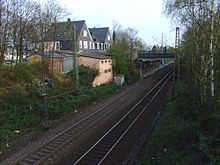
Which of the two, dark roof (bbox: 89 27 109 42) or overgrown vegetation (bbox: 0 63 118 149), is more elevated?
dark roof (bbox: 89 27 109 42)

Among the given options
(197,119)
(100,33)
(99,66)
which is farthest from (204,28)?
(100,33)

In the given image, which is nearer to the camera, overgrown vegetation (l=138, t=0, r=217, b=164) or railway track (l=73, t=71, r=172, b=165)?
overgrown vegetation (l=138, t=0, r=217, b=164)

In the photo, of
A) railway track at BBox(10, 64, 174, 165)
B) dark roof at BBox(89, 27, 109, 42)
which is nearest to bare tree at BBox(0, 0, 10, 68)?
railway track at BBox(10, 64, 174, 165)

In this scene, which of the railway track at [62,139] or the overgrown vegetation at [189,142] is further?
the railway track at [62,139]

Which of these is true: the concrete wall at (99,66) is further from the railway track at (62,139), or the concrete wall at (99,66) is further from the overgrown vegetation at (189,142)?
the overgrown vegetation at (189,142)

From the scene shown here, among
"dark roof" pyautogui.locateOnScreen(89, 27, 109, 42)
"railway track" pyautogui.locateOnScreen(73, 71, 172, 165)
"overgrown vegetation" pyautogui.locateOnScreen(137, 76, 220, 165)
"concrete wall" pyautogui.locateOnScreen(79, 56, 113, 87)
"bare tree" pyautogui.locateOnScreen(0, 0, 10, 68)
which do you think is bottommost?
"railway track" pyautogui.locateOnScreen(73, 71, 172, 165)

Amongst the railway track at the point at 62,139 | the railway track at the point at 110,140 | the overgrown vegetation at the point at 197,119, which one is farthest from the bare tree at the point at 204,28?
the railway track at the point at 62,139

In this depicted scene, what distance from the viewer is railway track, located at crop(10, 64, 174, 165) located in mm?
14100

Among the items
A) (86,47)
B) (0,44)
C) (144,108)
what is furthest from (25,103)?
(86,47)

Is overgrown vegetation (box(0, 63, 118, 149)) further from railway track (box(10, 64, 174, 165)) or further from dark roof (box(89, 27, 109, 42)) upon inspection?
dark roof (box(89, 27, 109, 42))

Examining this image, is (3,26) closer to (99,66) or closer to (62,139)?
(62,139)

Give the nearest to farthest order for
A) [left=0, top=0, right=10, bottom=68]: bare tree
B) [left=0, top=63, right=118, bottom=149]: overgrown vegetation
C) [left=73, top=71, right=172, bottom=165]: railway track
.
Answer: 1. [left=73, top=71, right=172, bottom=165]: railway track
2. [left=0, top=63, right=118, bottom=149]: overgrown vegetation
3. [left=0, top=0, right=10, bottom=68]: bare tree

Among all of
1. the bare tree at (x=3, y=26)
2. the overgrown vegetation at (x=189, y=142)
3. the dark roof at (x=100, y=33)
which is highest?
the dark roof at (x=100, y=33)

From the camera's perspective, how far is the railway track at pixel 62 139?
14100 mm
